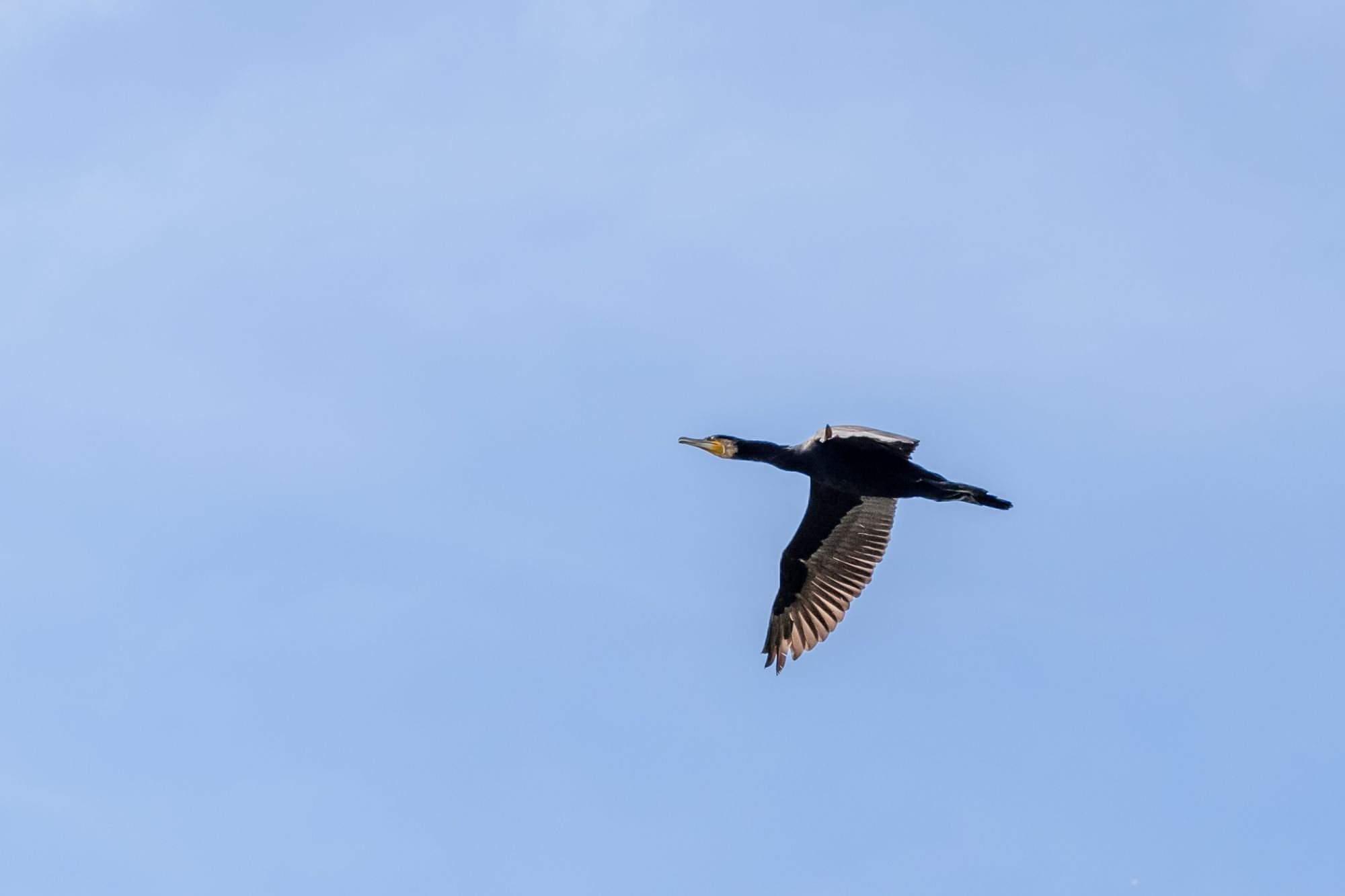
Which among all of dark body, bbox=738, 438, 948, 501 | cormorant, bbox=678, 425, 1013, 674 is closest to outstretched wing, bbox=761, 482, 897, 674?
cormorant, bbox=678, 425, 1013, 674

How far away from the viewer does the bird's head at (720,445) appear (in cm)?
2267

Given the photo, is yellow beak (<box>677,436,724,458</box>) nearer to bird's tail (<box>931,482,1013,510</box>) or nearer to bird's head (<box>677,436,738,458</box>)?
bird's head (<box>677,436,738,458</box>)

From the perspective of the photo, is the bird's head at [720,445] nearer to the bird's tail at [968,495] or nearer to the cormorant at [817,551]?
the cormorant at [817,551]

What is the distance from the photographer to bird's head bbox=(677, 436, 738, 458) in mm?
22672

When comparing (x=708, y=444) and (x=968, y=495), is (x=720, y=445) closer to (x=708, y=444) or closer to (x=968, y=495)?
(x=708, y=444)

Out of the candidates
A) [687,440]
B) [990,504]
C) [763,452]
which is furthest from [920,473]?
[687,440]

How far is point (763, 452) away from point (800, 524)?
1.89 meters

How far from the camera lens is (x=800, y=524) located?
23.7 meters

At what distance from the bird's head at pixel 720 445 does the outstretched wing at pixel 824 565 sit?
1578 millimetres

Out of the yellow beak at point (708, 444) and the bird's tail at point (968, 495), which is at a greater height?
the yellow beak at point (708, 444)

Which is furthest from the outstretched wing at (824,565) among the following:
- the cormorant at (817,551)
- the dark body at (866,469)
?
the dark body at (866,469)

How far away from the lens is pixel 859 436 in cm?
2072

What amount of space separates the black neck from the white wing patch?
11.3 inches

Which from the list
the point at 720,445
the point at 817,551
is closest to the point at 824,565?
the point at 817,551
